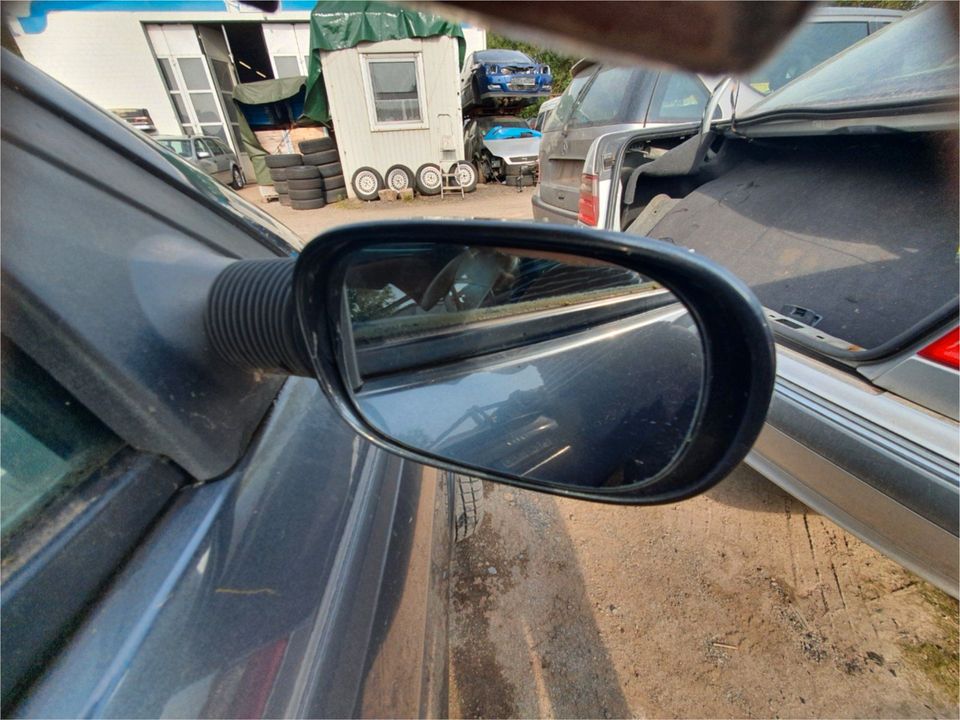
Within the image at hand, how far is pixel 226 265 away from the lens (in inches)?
32.8

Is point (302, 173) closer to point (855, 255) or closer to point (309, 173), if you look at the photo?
point (309, 173)

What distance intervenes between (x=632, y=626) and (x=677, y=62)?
2122 millimetres

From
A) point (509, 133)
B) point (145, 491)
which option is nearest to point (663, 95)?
point (145, 491)

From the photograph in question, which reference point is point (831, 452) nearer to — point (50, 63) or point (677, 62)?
point (677, 62)

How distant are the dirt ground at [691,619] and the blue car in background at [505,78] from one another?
Result: 14.2 meters

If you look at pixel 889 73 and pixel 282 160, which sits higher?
pixel 889 73

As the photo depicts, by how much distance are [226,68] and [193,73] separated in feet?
4.50

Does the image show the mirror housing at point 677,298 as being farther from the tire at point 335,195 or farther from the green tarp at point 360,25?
the tire at point 335,195

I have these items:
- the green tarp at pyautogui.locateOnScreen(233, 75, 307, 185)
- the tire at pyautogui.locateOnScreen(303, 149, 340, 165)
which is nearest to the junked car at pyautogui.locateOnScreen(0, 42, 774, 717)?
the tire at pyautogui.locateOnScreen(303, 149, 340, 165)

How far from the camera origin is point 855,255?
2135 millimetres

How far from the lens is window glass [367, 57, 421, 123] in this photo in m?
10.1

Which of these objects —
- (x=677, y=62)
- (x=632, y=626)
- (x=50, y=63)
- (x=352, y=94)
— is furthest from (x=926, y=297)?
(x=50, y=63)

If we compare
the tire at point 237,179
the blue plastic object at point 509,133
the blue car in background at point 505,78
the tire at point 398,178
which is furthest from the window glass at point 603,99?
the tire at point 237,179

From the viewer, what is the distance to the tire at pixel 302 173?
1098 cm
